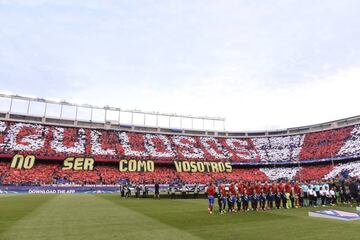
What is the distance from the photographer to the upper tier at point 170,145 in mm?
66938

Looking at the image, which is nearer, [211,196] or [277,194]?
[211,196]

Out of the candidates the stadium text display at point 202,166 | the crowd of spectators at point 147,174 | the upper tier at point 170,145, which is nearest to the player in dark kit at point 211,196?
the crowd of spectators at point 147,174

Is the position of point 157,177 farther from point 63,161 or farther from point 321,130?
point 321,130

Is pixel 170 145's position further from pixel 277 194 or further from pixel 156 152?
pixel 277 194

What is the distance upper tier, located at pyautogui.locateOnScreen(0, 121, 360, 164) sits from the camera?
66.9m

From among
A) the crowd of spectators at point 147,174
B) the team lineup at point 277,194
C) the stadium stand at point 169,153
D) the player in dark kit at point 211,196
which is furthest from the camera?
the stadium stand at point 169,153

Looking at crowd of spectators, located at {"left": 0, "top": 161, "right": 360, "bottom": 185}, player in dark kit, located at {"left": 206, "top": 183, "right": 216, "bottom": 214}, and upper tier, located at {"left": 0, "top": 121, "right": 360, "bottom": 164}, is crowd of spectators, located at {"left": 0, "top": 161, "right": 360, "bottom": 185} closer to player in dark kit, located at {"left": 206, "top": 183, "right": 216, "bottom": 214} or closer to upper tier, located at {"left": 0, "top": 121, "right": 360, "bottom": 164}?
upper tier, located at {"left": 0, "top": 121, "right": 360, "bottom": 164}

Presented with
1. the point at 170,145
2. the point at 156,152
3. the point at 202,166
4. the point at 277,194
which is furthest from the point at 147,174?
the point at 277,194

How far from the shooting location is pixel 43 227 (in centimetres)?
1380

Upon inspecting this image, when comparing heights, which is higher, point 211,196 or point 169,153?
point 169,153

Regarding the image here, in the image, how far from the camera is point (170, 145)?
82.4 m

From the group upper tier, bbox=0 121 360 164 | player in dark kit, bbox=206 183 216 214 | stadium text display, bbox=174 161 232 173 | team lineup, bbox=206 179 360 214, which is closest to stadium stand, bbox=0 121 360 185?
upper tier, bbox=0 121 360 164

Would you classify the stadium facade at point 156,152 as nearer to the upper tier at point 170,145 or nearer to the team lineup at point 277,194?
the upper tier at point 170,145

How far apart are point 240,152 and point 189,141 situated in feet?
48.6
